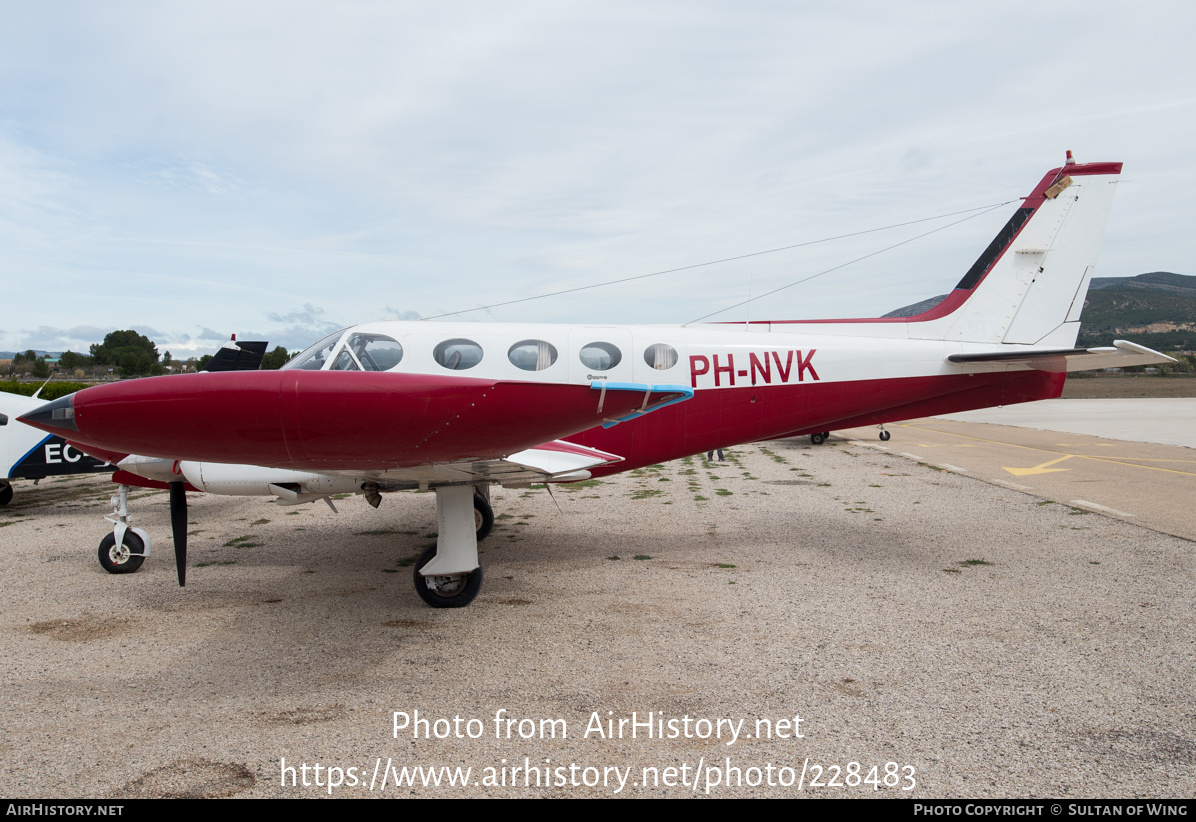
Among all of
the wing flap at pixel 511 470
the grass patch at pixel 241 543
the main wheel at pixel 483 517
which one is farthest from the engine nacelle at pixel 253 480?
the main wheel at pixel 483 517

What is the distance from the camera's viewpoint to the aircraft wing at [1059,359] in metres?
6.45

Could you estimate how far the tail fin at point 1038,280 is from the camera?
8.00 metres

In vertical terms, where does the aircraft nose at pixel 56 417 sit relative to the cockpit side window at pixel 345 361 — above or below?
below

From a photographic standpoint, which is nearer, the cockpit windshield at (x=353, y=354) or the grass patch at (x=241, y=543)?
the cockpit windshield at (x=353, y=354)

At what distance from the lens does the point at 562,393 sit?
355 centimetres

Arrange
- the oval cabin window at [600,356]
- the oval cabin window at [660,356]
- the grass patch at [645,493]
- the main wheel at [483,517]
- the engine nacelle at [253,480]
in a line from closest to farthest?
the engine nacelle at [253,480]
the oval cabin window at [600,356]
the oval cabin window at [660,356]
the main wheel at [483,517]
the grass patch at [645,493]

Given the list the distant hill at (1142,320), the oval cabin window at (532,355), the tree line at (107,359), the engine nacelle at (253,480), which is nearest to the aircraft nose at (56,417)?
the engine nacelle at (253,480)

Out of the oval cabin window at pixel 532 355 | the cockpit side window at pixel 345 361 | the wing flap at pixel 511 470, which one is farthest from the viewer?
the oval cabin window at pixel 532 355

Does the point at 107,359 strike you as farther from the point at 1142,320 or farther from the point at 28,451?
the point at 1142,320

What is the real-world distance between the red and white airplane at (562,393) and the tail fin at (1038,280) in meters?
0.02

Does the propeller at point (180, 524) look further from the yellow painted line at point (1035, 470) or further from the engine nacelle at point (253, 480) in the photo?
the yellow painted line at point (1035, 470)

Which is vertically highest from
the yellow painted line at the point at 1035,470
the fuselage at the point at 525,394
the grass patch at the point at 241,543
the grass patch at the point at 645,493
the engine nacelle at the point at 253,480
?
the fuselage at the point at 525,394

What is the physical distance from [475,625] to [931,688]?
350 centimetres
